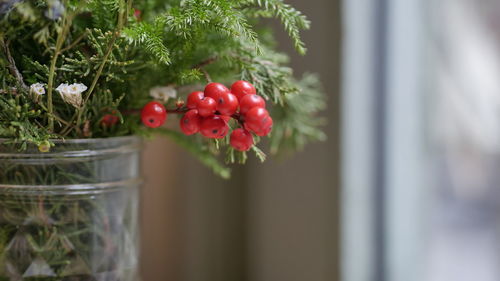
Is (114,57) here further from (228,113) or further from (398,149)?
(398,149)

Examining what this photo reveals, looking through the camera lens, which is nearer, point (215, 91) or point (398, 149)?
point (215, 91)

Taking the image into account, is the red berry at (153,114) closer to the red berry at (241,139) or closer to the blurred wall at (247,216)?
the red berry at (241,139)

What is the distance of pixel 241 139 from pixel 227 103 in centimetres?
3

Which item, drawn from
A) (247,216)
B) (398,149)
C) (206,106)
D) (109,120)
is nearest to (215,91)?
(206,106)

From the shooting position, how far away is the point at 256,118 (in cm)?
37

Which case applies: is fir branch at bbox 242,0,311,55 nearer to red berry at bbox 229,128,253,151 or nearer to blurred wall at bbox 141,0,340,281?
red berry at bbox 229,128,253,151

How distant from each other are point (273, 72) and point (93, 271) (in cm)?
22

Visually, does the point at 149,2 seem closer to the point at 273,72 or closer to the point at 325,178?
the point at 273,72

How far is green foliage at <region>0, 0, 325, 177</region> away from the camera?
1.25 ft

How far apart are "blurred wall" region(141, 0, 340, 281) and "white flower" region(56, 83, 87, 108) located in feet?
1.84

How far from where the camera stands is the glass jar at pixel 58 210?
44 cm

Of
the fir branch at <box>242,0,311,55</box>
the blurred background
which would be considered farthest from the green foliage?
the blurred background

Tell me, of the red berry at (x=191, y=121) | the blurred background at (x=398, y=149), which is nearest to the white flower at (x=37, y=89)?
the red berry at (x=191, y=121)

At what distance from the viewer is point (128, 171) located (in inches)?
19.4
